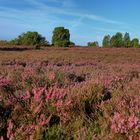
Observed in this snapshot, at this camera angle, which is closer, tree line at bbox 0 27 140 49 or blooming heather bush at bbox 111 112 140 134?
blooming heather bush at bbox 111 112 140 134

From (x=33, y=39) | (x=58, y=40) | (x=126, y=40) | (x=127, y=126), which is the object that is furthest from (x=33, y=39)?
(x=127, y=126)

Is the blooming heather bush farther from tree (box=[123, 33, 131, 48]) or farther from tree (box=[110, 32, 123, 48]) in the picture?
tree (box=[123, 33, 131, 48])

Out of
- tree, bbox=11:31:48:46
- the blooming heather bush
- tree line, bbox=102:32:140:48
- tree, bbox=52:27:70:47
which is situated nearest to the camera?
the blooming heather bush

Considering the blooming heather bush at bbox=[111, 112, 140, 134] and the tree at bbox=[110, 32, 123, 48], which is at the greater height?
the tree at bbox=[110, 32, 123, 48]

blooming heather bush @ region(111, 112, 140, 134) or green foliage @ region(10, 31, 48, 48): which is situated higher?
green foliage @ region(10, 31, 48, 48)

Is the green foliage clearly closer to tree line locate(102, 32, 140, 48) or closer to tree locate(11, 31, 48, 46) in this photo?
tree locate(11, 31, 48, 46)

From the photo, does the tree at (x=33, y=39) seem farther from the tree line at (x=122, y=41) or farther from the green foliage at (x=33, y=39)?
the tree line at (x=122, y=41)

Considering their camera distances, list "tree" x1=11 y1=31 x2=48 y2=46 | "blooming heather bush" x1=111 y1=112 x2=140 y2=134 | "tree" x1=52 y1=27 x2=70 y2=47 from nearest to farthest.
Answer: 1. "blooming heather bush" x1=111 y1=112 x2=140 y2=134
2. "tree" x1=11 y1=31 x2=48 y2=46
3. "tree" x1=52 y1=27 x2=70 y2=47

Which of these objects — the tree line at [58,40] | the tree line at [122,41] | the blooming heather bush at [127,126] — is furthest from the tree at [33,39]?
the blooming heather bush at [127,126]

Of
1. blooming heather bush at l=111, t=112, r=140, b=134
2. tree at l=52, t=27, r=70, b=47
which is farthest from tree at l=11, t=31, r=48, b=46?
blooming heather bush at l=111, t=112, r=140, b=134

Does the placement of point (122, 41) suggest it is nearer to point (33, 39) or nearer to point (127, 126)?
point (33, 39)

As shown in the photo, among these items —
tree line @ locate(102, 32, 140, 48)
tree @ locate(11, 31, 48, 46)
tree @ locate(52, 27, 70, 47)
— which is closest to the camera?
tree @ locate(11, 31, 48, 46)

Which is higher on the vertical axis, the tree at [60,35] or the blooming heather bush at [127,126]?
the tree at [60,35]

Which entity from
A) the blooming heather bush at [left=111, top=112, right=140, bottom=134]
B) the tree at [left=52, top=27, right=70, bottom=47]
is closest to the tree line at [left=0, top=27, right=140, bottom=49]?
the tree at [left=52, top=27, right=70, bottom=47]
